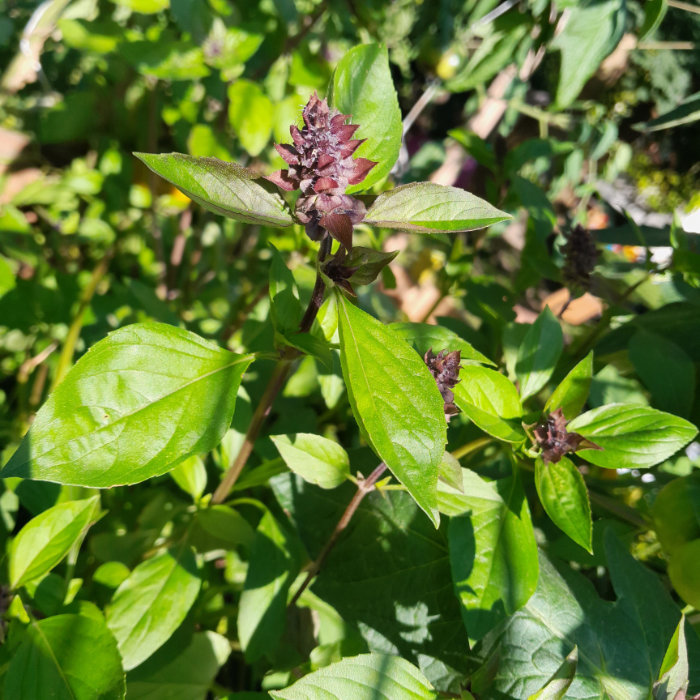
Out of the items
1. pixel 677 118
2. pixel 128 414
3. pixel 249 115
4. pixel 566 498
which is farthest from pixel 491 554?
pixel 249 115

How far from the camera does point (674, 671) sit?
0.40 m

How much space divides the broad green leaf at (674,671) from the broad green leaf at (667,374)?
1.07ft

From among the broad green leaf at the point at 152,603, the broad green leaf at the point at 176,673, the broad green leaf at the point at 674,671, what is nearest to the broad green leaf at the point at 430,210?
the broad green leaf at the point at 674,671

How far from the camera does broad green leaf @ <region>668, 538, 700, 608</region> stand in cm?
49

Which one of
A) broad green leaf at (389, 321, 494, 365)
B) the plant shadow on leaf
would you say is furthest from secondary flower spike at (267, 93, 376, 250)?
the plant shadow on leaf

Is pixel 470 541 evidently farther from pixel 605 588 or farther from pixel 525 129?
pixel 525 129

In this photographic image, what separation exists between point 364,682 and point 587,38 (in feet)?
2.23

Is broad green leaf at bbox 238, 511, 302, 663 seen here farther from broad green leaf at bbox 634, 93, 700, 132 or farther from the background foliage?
broad green leaf at bbox 634, 93, 700, 132

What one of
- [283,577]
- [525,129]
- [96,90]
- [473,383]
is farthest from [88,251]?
[525,129]

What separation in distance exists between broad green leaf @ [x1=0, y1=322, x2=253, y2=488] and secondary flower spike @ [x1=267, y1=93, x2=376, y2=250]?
0.40 feet

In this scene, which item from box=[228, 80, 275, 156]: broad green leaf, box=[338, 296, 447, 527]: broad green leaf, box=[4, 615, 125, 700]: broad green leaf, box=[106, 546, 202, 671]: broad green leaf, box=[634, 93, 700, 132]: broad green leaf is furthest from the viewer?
box=[228, 80, 275, 156]: broad green leaf

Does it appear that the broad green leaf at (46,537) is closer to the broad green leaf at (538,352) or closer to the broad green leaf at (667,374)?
the broad green leaf at (538,352)

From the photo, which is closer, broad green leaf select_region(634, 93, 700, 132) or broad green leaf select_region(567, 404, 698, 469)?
broad green leaf select_region(567, 404, 698, 469)

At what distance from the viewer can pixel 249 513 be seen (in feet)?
2.51
